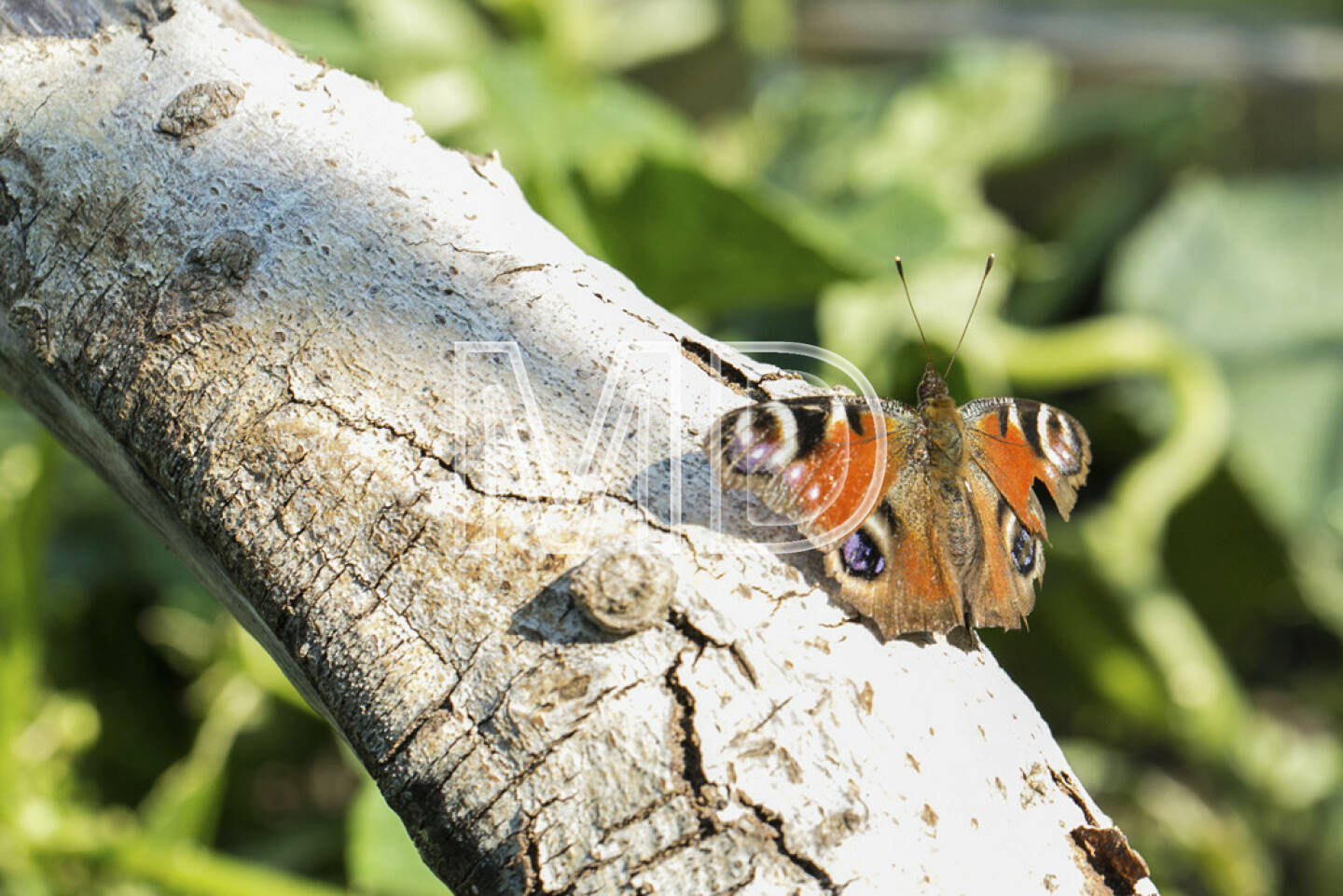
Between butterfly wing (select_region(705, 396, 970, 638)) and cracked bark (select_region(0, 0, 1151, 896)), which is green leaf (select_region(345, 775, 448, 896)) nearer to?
cracked bark (select_region(0, 0, 1151, 896))

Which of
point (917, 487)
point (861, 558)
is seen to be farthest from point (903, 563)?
point (917, 487)

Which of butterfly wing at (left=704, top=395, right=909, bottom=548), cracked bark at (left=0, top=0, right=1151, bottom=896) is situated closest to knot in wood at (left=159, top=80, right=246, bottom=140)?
cracked bark at (left=0, top=0, right=1151, bottom=896)

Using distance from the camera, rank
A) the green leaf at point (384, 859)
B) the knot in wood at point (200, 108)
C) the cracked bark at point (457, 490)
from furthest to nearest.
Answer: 1. the green leaf at point (384, 859)
2. the knot in wood at point (200, 108)
3. the cracked bark at point (457, 490)

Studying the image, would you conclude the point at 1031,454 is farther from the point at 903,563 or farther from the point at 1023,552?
the point at 903,563

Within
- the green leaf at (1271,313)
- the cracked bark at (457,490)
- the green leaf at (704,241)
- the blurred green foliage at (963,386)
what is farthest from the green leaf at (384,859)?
the green leaf at (1271,313)

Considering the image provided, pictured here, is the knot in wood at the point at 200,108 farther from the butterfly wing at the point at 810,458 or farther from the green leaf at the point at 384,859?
the green leaf at the point at 384,859

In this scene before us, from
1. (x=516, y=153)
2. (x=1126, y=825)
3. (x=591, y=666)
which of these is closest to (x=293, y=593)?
(x=591, y=666)
